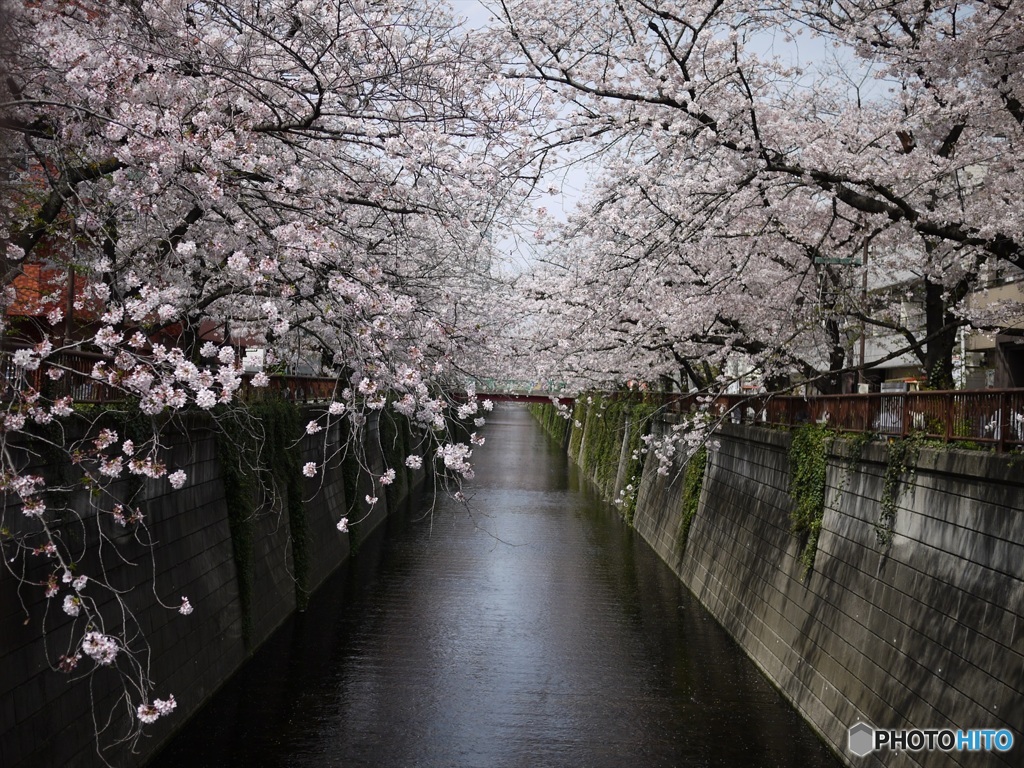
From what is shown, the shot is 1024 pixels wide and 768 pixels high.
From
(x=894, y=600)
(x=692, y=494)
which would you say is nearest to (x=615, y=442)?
(x=692, y=494)

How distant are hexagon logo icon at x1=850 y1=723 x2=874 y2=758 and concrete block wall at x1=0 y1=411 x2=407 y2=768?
7708 millimetres

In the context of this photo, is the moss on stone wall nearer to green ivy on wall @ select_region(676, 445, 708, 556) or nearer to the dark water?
green ivy on wall @ select_region(676, 445, 708, 556)

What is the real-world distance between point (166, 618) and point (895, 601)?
8527mm

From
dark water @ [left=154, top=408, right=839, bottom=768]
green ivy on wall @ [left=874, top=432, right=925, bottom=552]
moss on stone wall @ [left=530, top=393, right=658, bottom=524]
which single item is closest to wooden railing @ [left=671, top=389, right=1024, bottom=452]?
green ivy on wall @ [left=874, top=432, right=925, bottom=552]

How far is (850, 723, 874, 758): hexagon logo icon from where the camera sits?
10.3m

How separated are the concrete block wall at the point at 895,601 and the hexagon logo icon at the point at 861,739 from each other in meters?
0.11

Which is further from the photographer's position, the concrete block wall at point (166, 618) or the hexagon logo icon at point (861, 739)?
the hexagon logo icon at point (861, 739)

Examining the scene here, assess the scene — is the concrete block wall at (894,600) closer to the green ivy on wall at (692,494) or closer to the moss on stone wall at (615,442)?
the green ivy on wall at (692,494)

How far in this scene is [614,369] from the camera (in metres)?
30.1

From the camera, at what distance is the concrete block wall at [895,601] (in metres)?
8.30

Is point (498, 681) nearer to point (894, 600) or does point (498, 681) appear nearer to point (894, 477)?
point (894, 600)

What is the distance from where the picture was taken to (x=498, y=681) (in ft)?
47.9

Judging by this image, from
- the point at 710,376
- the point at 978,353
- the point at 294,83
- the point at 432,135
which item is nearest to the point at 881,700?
the point at 432,135

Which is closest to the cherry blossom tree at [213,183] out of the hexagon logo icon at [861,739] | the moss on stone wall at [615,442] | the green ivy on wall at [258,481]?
the green ivy on wall at [258,481]
